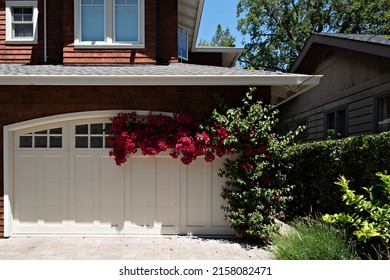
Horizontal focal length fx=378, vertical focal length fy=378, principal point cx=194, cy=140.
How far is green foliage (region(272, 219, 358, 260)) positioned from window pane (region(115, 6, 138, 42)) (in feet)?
19.8

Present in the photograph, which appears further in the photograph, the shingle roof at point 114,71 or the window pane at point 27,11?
the window pane at point 27,11

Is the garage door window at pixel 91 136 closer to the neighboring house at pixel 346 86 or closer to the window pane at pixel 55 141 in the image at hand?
the window pane at pixel 55 141

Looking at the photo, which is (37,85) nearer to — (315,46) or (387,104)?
(387,104)

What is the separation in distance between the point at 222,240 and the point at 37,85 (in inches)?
188

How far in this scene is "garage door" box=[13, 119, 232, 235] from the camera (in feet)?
25.0

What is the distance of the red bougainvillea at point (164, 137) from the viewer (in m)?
7.14

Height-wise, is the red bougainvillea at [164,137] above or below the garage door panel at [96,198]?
above

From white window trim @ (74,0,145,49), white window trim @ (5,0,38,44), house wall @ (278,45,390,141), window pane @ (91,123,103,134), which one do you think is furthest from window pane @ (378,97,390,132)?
white window trim @ (5,0,38,44)

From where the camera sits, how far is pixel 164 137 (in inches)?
287

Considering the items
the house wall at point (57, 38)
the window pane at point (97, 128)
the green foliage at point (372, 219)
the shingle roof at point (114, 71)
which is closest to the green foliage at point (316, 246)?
the green foliage at point (372, 219)

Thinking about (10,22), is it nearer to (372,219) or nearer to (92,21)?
(92,21)

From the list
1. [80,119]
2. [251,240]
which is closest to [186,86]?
[80,119]

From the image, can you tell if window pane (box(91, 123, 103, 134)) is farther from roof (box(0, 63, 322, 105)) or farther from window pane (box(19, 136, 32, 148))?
window pane (box(19, 136, 32, 148))

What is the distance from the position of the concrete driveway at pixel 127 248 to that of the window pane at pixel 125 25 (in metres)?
4.67
